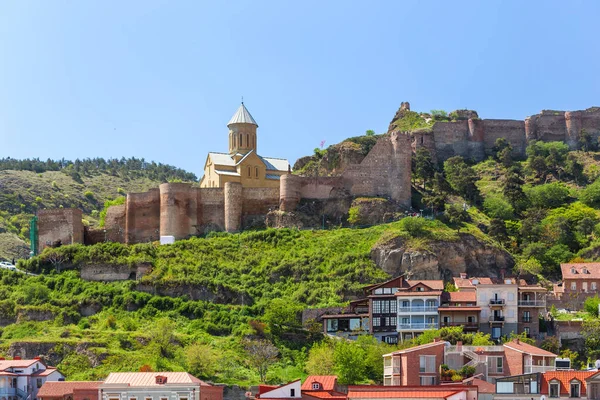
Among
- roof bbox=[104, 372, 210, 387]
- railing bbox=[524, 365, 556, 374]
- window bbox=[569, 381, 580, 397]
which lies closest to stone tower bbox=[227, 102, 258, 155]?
railing bbox=[524, 365, 556, 374]

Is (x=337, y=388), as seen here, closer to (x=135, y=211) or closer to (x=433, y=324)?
(x=433, y=324)

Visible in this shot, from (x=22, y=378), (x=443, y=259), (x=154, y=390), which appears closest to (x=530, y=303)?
(x=443, y=259)

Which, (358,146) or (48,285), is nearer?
(48,285)

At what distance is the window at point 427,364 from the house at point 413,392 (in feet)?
18.5

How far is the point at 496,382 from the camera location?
50875 mm

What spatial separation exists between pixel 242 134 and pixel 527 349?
129 ft

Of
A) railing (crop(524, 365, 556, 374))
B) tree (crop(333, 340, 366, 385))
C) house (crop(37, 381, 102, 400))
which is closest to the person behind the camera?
house (crop(37, 381, 102, 400))

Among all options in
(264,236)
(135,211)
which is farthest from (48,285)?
(264,236)

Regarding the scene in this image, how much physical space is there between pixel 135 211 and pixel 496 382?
38.4 m

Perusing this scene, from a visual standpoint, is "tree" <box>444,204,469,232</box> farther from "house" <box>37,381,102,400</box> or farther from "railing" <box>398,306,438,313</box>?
"house" <box>37,381,102,400</box>

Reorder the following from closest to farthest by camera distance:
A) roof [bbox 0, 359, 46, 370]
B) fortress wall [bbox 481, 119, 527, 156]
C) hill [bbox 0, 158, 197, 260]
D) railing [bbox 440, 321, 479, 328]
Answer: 1. roof [bbox 0, 359, 46, 370]
2. railing [bbox 440, 321, 479, 328]
3. fortress wall [bbox 481, 119, 527, 156]
4. hill [bbox 0, 158, 197, 260]

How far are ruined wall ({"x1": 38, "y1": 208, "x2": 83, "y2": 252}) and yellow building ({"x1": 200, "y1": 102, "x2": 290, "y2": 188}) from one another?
34.9 feet

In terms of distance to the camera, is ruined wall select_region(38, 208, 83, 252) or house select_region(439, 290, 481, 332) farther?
ruined wall select_region(38, 208, 83, 252)

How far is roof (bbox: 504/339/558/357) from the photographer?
56175 millimetres
